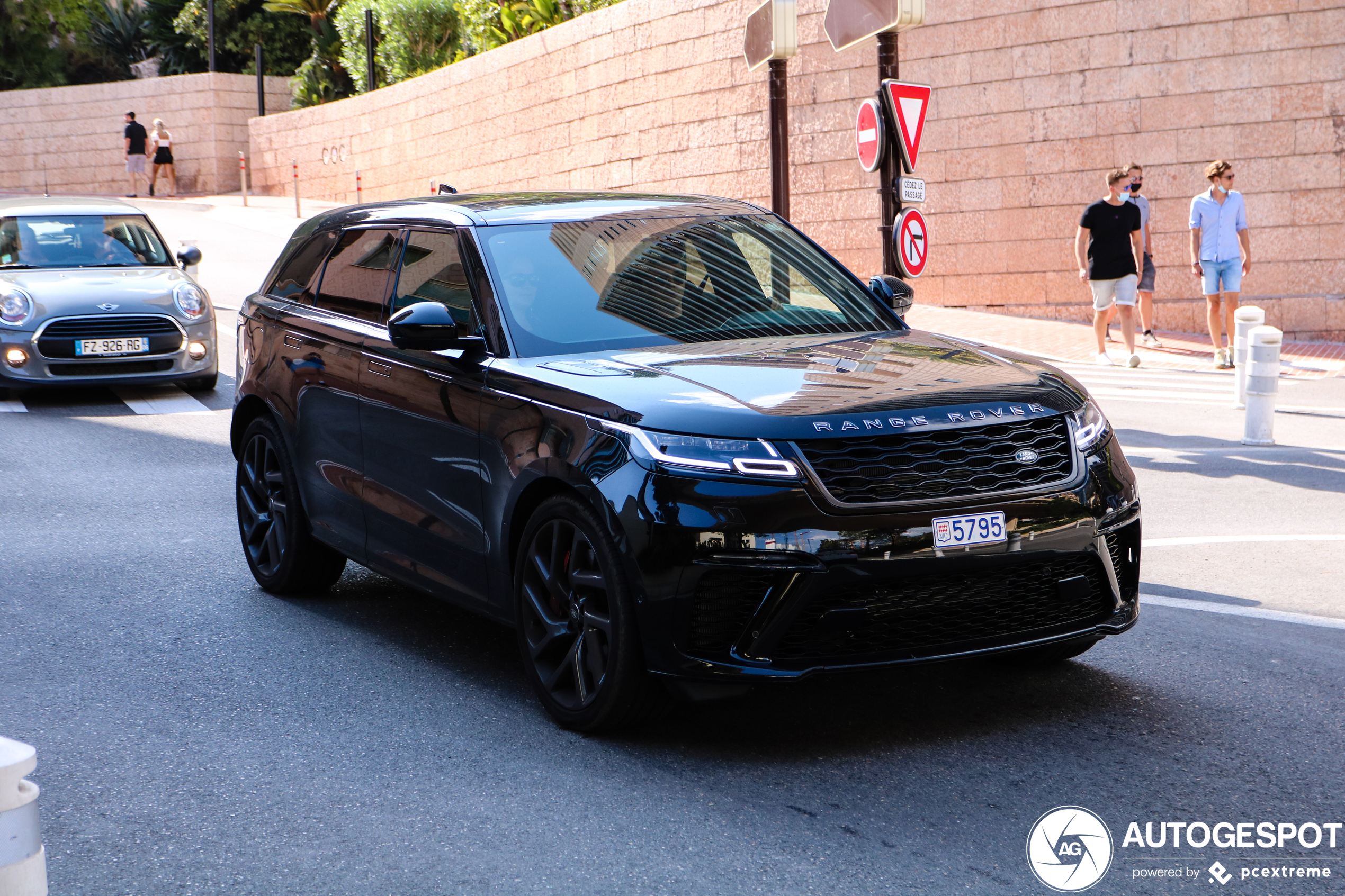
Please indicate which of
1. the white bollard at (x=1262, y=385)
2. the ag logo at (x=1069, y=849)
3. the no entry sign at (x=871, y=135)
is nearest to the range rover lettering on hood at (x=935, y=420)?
the ag logo at (x=1069, y=849)

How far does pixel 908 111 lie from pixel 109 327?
6.90m

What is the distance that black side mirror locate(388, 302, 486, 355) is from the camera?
4875 millimetres

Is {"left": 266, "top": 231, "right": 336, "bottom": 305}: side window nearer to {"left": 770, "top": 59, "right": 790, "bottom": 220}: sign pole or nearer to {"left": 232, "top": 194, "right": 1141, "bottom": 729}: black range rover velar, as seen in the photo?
{"left": 232, "top": 194, "right": 1141, "bottom": 729}: black range rover velar

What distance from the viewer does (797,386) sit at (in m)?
4.33

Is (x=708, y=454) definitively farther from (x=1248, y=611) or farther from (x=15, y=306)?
(x=15, y=306)

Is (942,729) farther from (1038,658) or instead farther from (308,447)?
(308,447)

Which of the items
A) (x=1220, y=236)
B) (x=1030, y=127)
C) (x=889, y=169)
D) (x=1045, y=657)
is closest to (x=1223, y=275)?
(x=1220, y=236)

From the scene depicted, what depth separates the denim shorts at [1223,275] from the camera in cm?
1478

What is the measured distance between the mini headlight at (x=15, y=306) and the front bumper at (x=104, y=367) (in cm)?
11

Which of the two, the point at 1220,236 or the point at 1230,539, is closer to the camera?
the point at 1230,539

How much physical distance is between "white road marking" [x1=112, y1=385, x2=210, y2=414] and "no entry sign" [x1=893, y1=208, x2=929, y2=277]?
586 centimetres

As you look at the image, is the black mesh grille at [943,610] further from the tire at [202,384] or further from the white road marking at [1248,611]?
the tire at [202,384]

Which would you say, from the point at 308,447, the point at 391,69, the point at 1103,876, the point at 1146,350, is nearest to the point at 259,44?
the point at 391,69

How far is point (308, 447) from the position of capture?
6.11 meters
